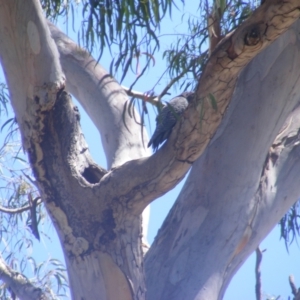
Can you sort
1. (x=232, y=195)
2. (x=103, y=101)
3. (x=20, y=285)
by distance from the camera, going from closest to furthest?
(x=232, y=195)
(x=20, y=285)
(x=103, y=101)

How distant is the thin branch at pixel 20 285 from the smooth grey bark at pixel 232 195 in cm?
59

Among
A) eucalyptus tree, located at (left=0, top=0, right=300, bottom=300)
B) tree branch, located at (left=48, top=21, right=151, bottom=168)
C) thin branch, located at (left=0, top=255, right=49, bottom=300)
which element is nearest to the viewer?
eucalyptus tree, located at (left=0, top=0, right=300, bottom=300)

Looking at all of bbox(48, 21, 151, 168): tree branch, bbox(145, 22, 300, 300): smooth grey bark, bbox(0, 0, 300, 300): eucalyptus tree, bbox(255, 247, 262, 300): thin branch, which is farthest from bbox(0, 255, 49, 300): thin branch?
bbox(255, 247, 262, 300): thin branch

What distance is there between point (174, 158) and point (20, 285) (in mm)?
1271

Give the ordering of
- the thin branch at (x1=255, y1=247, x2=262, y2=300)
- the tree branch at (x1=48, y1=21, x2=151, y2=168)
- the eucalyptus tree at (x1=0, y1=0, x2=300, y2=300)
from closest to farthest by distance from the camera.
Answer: the eucalyptus tree at (x1=0, y1=0, x2=300, y2=300) < the thin branch at (x1=255, y1=247, x2=262, y2=300) < the tree branch at (x1=48, y1=21, x2=151, y2=168)

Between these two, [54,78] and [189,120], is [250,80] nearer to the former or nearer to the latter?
[189,120]

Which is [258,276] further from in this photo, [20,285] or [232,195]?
[20,285]

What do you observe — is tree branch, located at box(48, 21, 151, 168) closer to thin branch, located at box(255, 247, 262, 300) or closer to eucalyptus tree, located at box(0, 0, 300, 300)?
eucalyptus tree, located at box(0, 0, 300, 300)

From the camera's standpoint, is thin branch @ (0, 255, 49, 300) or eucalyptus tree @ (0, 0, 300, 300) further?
A: thin branch @ (0, 255, 49, 300)

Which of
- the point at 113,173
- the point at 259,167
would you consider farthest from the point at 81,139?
the point at 259,167

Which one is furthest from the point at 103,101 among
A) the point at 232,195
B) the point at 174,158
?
the point at 174,158

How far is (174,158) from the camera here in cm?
210

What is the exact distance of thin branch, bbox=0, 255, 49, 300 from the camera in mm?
2816

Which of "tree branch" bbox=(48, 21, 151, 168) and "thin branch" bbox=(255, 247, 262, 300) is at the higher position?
"tree branch" bbox=(48, 21, 151, 168)
